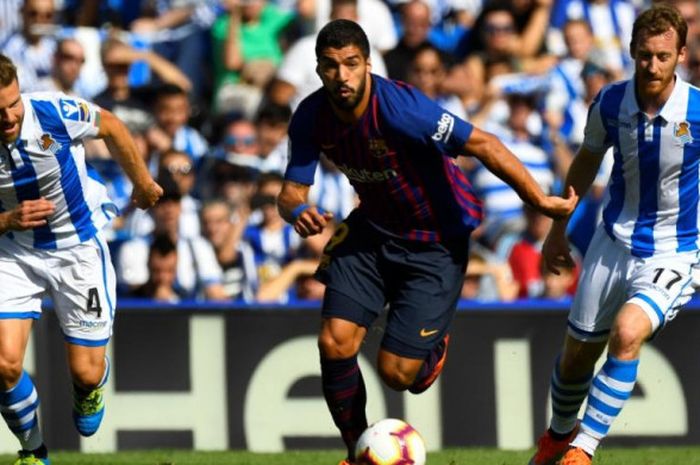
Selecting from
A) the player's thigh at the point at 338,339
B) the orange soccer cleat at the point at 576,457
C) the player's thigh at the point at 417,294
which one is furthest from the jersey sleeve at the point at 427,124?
the orange soccer cleat at the point at 576,457

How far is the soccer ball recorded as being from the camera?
7.83 m

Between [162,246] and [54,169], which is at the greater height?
[54,169]

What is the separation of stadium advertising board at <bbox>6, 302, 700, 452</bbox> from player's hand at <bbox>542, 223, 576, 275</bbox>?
2.35 meters

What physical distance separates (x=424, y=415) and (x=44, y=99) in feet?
12.3

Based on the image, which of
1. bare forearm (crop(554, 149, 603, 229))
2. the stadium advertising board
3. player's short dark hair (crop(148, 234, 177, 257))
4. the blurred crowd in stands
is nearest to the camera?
bare forearm (crop(554, 149, 603, 229))

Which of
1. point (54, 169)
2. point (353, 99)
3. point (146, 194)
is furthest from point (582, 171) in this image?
point (54, 169)

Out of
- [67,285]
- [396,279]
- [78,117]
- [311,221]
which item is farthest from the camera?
[67,285]

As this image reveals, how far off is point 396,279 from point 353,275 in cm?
30

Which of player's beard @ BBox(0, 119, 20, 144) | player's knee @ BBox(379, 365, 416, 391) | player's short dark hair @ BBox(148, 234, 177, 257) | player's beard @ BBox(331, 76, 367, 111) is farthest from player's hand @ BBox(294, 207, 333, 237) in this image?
player's short dark hair @ BBox(148, 234, 177, 257)

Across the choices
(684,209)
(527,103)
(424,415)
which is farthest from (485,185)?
(684,209)

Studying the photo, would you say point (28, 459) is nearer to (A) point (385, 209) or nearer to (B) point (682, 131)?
(A) point (385, 209)

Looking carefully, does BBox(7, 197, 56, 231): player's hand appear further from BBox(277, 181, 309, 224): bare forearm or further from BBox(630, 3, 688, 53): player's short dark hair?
BBox(630, 3, 688, 53): player's short dark hair

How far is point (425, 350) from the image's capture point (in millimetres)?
8555

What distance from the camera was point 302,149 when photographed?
826cm
